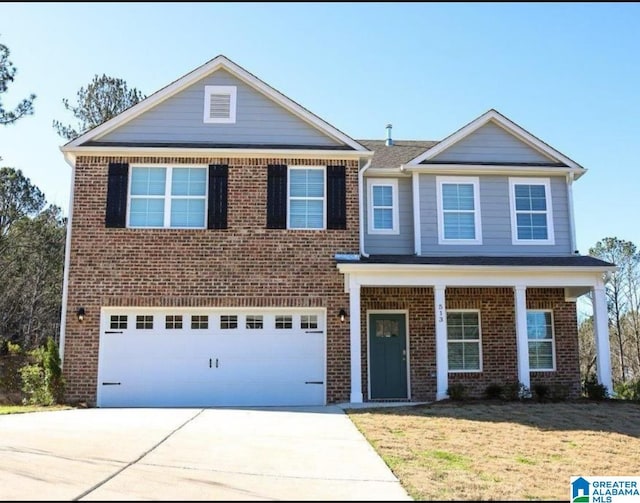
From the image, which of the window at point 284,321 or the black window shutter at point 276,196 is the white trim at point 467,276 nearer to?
the window at point 284,321

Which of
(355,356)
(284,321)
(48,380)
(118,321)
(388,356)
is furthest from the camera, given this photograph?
(388,356)

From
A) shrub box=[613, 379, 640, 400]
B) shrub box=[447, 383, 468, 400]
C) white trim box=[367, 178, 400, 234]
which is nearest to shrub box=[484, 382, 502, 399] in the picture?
shrub box=[447, 383, 468, 400]

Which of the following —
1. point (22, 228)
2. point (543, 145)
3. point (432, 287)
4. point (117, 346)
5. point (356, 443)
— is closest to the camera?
point (356, 443)

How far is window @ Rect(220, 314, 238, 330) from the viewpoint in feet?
44.1

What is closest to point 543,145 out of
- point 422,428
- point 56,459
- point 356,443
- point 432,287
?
point 432,287

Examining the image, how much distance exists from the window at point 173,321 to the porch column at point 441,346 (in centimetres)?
557

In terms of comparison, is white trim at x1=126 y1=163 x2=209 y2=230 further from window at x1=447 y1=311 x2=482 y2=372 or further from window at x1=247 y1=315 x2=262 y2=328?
window at x1=447 y1=311 x2=482 y2=372

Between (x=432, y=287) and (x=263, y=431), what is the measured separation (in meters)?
6.54

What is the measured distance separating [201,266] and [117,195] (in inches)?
96.4

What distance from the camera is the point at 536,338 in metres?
15.1

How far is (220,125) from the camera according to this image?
14312mm

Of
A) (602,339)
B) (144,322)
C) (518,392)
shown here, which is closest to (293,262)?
(144,322)

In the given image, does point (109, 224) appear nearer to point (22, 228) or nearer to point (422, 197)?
point (422, 197)

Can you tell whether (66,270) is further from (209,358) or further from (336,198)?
(336,198)
